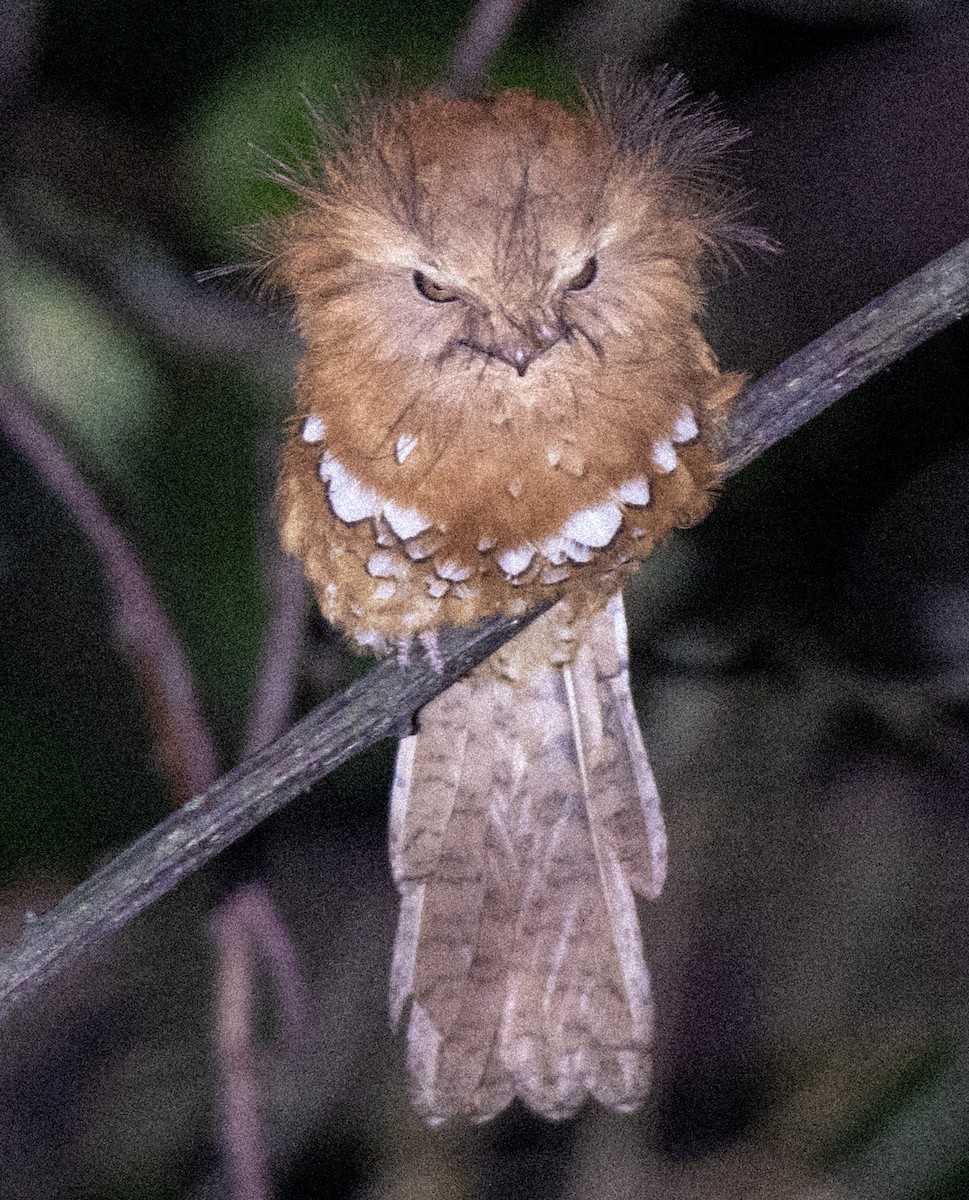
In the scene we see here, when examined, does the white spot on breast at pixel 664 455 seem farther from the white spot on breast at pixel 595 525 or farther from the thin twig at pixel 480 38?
the thin twig at pixel 480 38

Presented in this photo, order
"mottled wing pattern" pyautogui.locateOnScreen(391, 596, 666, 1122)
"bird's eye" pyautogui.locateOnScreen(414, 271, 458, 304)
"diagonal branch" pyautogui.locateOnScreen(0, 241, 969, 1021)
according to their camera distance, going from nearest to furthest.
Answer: "bird's eye" pyautogui.locateOnScreen(414, 271, 458, 304) < "diagonal branch" pyautogui.locateOnScreen(0, 241, 969, 1021) < "mottled wing pattern" pyautogui.locateOnScreen(391, 596, 666, 1122)

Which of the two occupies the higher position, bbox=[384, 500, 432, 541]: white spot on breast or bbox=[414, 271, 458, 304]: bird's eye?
bbox=[414, 271, 458, 304]: bird's eye

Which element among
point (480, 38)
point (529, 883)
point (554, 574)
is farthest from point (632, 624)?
point (480, 38)

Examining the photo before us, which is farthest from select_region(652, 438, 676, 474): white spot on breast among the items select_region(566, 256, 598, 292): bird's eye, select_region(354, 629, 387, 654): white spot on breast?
select_region(354, 629, 387, 654): white spot on breast

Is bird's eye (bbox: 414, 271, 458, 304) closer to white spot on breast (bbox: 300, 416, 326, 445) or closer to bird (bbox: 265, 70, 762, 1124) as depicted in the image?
bird (bbox: 265, 70, 762, 1124)

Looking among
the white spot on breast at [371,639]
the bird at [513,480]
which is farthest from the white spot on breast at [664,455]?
the white spot on breast at [371,639]

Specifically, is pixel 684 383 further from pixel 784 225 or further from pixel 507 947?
pixel 507 947
